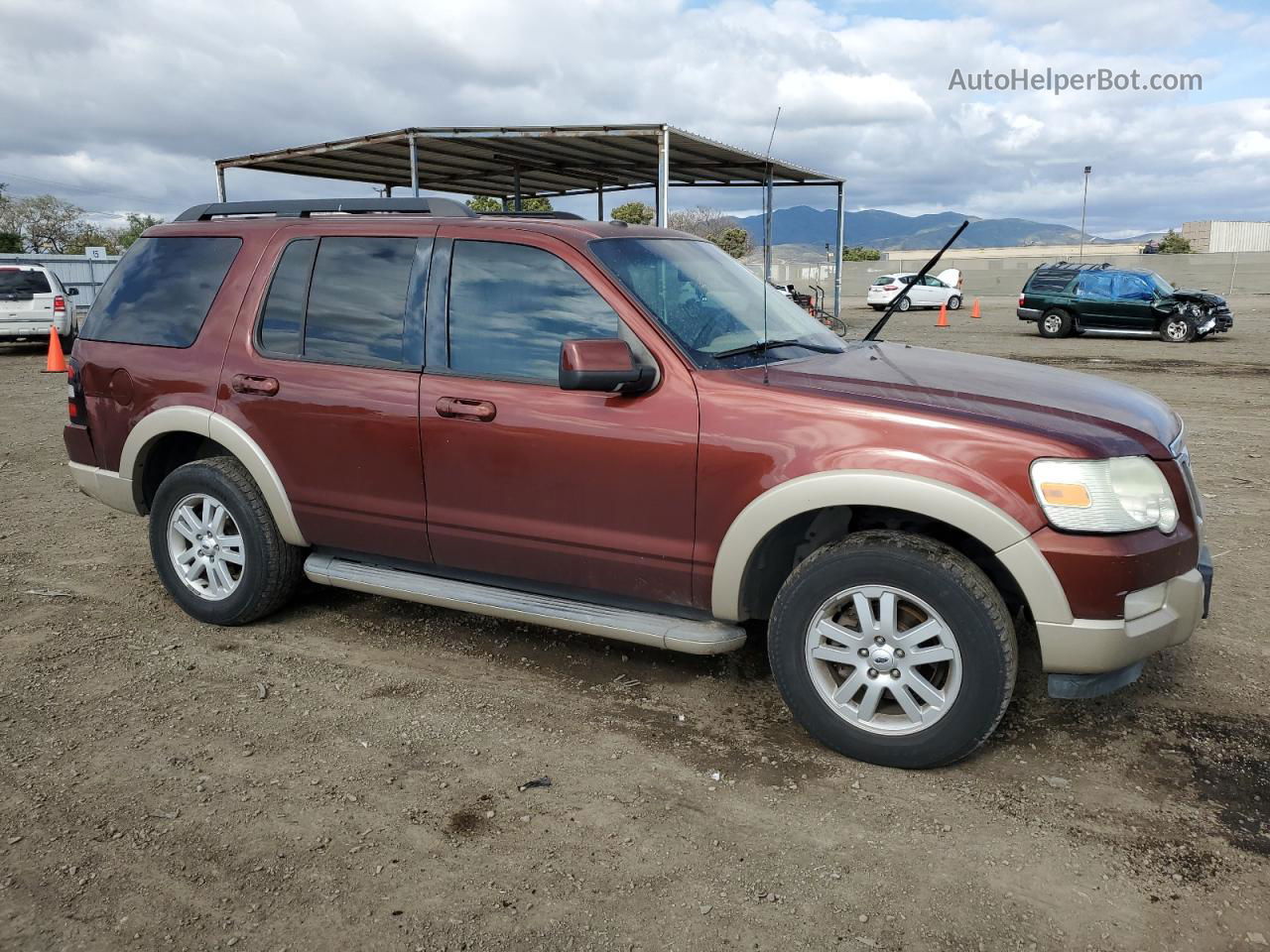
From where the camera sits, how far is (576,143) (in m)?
18.4

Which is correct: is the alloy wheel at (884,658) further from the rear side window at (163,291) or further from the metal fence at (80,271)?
the metal fence at (80,271)

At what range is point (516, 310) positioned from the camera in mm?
3947

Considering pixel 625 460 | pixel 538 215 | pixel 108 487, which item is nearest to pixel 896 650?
pixel 625 460

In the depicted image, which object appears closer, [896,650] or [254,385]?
[896,650]

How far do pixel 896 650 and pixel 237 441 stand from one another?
2.95 metres

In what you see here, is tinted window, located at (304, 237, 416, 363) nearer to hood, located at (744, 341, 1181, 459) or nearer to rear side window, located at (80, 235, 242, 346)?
rear side window, located at (80, 235, 242, 346)

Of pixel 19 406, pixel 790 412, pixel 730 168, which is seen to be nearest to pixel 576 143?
pixel 730 168

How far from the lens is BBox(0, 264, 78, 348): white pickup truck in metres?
18.0

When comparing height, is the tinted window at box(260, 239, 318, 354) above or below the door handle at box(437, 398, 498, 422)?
above

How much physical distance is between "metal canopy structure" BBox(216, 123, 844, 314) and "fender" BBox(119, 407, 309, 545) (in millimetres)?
10989

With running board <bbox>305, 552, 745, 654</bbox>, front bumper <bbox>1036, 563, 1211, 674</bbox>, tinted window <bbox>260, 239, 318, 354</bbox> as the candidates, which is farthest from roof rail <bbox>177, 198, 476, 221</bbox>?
front bumper <bbox>1036, 563, 1211, 674</bbox>

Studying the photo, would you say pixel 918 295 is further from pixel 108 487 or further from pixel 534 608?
pixel 534 608

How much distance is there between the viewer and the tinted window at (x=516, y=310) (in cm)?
382

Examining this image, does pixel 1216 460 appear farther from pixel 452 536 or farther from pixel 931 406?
pixel 452 536
